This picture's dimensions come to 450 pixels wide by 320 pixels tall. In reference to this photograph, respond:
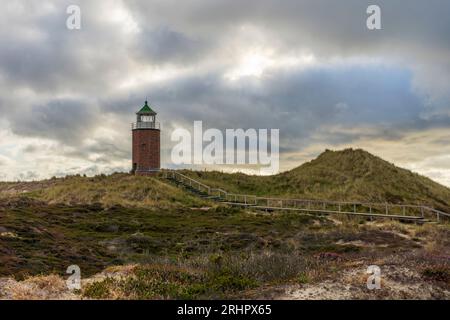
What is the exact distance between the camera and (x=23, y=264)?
1834 cm

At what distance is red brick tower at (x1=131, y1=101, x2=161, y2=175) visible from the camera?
54.6 meters

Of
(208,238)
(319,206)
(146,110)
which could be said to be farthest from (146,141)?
(208,238)

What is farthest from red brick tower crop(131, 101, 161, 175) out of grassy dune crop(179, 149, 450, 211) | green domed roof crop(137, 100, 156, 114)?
grassy dune crop(179, 149, 450, 211)

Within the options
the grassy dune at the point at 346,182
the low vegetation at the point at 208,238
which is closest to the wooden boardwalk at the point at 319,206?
the low vegetation at the point at 208,238

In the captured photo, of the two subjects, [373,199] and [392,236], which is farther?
[373,199]

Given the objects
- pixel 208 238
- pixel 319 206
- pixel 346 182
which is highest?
pixel 346 182

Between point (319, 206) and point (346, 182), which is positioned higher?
point (346, 182)

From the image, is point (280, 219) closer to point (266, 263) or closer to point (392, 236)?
point (392, 236)

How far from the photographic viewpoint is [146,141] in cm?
5456

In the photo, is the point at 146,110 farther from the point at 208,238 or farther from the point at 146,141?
the point at 208,238

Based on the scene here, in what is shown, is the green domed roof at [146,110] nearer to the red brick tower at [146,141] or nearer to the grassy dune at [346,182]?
the red brick tower at [146,141]

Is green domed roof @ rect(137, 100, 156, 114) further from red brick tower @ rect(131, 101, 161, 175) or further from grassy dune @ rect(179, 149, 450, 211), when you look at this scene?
grassy dune @ rect(179, 149, 450, 211)
